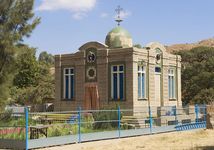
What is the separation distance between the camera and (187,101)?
4669cm

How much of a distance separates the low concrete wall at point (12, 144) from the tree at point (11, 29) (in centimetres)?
291

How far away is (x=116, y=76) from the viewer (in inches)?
1129

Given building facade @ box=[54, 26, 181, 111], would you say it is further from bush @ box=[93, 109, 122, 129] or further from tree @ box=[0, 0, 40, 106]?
tree @ box=[0, 0, 40, 106]

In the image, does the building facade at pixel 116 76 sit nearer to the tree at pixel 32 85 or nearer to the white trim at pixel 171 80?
the white trim at pixel 171 80

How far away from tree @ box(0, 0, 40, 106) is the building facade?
1085 centimetres

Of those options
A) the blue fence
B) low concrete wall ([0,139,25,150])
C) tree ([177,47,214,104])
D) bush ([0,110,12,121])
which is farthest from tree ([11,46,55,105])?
low concrete wall ([0,139,25,150])

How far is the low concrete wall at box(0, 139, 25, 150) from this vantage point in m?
15.0

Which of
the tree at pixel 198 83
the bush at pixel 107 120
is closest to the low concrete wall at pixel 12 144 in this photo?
the bush at pixel 107 120

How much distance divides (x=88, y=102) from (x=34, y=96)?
19.2 m

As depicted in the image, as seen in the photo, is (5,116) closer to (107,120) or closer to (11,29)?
(11,29)

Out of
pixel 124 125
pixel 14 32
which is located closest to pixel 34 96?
pixel 124 125

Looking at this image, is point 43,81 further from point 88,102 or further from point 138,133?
point 138,133

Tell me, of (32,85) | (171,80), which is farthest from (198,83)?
(32,85)

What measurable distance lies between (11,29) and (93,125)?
20.1ft
